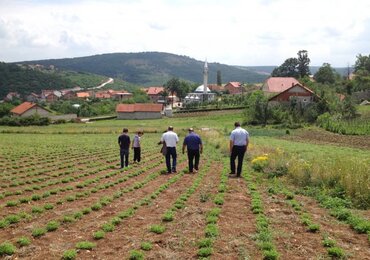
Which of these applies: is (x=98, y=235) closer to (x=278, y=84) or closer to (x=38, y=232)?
(x=38, y=232)

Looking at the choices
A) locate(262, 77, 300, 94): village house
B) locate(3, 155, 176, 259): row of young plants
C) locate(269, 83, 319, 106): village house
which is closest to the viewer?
locate(3, 155, 176, 259): row of young plants

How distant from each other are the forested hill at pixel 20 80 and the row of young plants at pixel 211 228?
16057 centimetres

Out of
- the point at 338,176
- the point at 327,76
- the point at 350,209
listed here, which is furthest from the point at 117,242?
the point at 327,76

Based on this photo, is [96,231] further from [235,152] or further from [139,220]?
[235,152]

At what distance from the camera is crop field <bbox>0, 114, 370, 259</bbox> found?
771 centimetres

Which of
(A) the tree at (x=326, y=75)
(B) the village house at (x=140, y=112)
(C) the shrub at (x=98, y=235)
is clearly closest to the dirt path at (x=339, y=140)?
(C) the shrub at (x=98, y=235)

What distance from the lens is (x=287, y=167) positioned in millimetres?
16281

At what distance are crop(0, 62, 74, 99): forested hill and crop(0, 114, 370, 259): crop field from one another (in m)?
157

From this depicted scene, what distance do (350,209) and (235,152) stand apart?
5.72m

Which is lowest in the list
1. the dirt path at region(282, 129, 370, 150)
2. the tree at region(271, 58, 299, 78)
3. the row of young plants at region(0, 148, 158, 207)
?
the dirt path at region(282, 129, 370, 150)

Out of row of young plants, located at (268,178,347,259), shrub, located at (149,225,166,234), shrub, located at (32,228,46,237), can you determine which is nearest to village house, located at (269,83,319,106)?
row of young plants, located at (268,178,347,259)

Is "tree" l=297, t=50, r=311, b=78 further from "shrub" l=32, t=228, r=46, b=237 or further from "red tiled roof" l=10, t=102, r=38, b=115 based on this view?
"shrub" l=32, t=228, r=46, b=237

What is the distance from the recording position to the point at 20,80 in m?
173

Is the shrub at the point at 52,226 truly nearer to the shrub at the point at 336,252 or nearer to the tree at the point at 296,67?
the shrub at the point at 336,252
